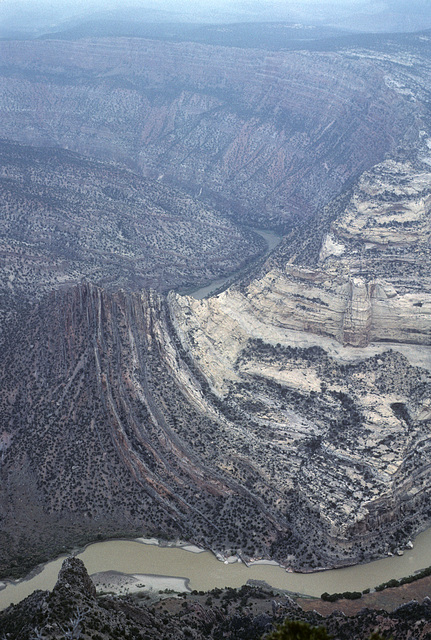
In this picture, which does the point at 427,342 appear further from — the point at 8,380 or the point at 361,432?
the point at 8,380

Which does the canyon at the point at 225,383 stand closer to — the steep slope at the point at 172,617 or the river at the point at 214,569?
the river at the point at 214,569

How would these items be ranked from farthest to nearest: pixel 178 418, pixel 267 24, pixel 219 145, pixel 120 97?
pixel 267 24 < pixel 120 97 < pixel 219 145 < pixel 178 418

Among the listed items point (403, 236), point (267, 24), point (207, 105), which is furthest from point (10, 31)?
point (403, 236)

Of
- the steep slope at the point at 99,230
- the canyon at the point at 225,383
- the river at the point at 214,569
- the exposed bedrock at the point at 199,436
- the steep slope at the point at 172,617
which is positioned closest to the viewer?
the steep slope at the point at 172,617

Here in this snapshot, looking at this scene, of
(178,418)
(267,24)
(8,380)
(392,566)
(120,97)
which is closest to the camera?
(392,566)

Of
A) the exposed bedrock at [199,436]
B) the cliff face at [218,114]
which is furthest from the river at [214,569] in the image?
the cliff face at [218,114]

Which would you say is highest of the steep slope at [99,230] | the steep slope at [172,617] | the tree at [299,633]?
the tree at [299,633]
